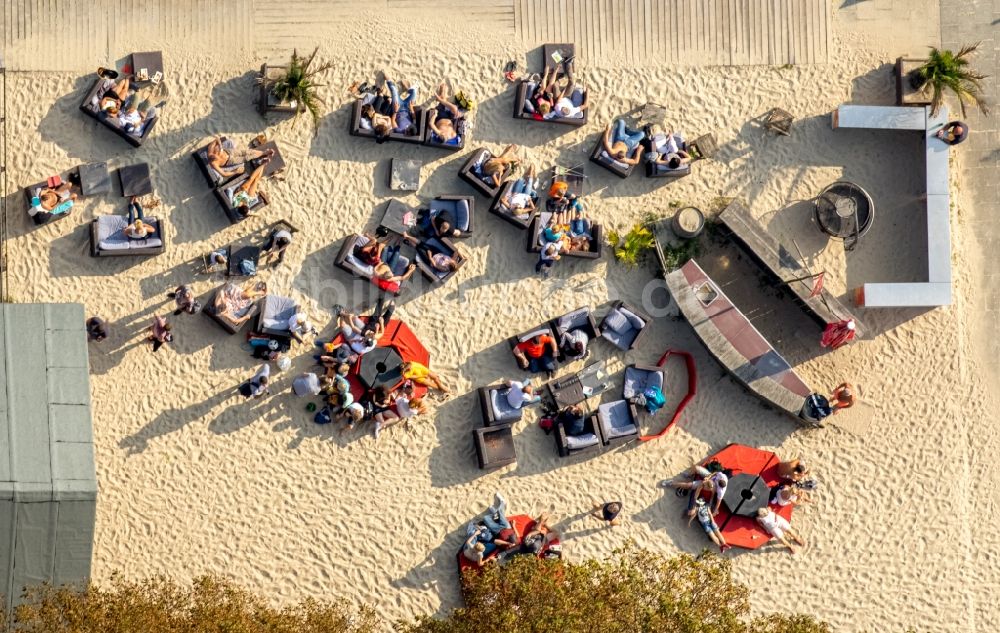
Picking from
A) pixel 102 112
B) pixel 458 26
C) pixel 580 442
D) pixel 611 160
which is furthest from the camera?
pixel 458 26

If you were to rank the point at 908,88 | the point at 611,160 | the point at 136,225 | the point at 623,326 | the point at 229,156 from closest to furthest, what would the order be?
the point at 136,225
the point at 229,156
the point at 623,326
the point at 611,160
the point at 908,88

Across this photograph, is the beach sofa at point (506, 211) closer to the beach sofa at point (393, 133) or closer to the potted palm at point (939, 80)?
the beach sofa at point (393, 133)

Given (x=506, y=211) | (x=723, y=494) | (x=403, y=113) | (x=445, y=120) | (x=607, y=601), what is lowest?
(x=607, y=601)

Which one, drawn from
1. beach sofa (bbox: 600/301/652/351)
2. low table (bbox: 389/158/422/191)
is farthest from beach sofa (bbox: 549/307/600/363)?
low table (bbox: 389/158/422/191)

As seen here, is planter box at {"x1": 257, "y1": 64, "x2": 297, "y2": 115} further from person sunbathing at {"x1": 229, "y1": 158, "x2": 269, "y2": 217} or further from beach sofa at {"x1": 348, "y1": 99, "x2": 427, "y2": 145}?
beach sofa at {"x1": 348, "y1": 99, "x2": 427, "y2": 145}

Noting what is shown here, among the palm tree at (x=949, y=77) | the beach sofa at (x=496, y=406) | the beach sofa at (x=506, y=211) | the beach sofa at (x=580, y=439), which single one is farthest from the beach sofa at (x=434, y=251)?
the palm tree at (x=949, y=77)

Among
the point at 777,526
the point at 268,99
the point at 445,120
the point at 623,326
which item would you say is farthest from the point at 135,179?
the point at 777,526

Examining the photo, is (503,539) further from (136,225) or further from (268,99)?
(268,99)

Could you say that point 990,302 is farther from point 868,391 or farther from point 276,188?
point 276,188
